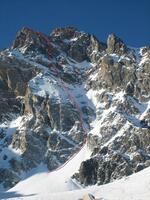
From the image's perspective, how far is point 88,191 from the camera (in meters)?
139

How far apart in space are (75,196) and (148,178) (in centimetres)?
2028

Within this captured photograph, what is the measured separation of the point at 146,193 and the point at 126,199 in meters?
7.45

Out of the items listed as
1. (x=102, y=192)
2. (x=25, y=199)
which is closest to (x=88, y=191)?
A: (x=102, y=192)

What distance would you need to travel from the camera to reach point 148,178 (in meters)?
146

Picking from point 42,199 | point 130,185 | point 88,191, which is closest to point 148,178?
point 130,185

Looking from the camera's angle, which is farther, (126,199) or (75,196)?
(75,196)

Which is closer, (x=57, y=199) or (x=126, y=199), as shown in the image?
(x=126, y=199)

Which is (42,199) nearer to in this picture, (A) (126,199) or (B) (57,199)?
(B) (57,199)

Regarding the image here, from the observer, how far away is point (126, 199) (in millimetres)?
125625

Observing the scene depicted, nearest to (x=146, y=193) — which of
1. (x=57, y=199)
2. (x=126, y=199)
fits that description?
(x=126, y=199)

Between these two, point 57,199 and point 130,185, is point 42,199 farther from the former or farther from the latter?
point 130,185

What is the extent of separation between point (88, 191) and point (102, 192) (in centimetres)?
377

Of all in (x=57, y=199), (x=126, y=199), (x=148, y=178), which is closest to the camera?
(x=126, y=199)

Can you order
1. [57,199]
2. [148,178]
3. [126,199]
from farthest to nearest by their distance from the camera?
[148,178] < [57,199] < [126,199]
